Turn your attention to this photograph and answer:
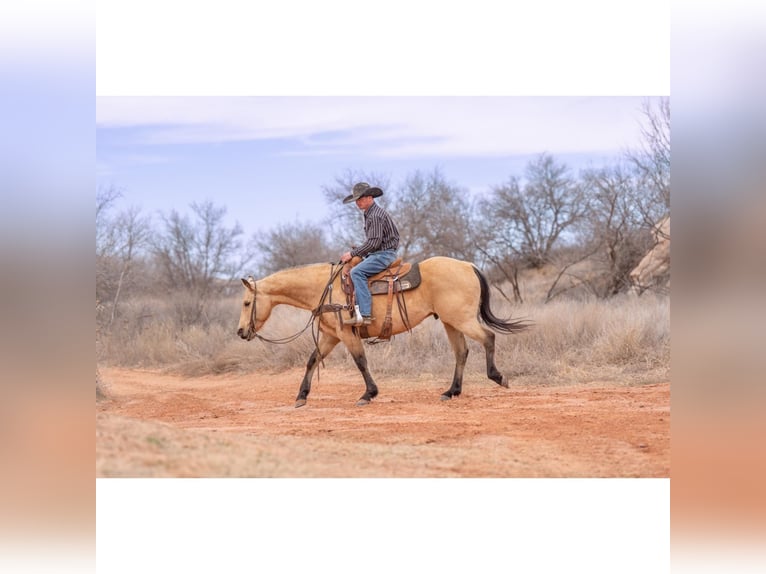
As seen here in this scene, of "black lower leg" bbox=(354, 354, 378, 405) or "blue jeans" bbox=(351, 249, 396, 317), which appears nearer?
"blue jeans" bbox=(351, 249, 396, 317)

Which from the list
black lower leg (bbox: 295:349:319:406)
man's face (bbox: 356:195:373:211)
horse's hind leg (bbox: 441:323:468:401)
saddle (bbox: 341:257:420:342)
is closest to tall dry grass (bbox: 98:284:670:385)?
horse's hind leg (bbox: 441:323:468:401)

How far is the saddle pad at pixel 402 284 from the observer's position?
36.5 ft

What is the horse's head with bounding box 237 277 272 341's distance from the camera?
11266 mm

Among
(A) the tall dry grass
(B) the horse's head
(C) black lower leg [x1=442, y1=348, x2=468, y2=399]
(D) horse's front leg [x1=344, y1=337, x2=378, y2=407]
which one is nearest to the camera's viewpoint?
(D) horse's front leg [x1=344, y1=337, x2=378, y2=407]

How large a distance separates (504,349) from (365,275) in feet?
15.9

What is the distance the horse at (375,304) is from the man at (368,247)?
31 cm

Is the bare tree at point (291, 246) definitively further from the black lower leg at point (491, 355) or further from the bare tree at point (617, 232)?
the black lower leg at point (491, 355)

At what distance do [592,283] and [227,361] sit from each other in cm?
1078

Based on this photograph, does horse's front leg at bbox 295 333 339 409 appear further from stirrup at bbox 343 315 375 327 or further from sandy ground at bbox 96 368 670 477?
stirrup at bbox 343 315 375 327

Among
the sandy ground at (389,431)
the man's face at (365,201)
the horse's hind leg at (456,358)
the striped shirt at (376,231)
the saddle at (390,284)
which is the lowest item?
the sandy ground at (389,431)

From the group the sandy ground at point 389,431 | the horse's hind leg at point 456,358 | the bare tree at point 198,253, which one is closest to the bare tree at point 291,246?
the bare tree at point 198,253

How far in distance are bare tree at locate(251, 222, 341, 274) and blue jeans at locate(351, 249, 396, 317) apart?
11.9 meters

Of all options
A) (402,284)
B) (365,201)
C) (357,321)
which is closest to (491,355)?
(402,284)
